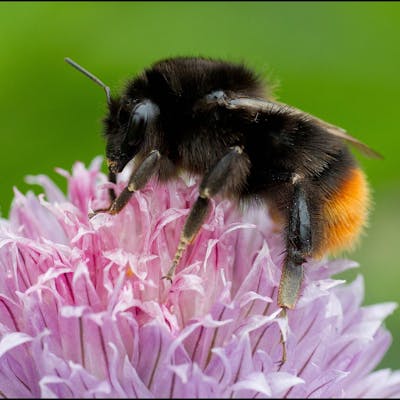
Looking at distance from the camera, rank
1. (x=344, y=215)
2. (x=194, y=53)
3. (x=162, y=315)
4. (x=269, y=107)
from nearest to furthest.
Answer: (x=162, y=315)
(x=269, y=107)
(x=344, y=215)
(x=194, y=53)

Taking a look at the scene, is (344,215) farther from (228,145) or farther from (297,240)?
(228,145)

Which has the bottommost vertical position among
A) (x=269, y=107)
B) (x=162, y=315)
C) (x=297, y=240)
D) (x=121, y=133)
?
(x=162, y=315)

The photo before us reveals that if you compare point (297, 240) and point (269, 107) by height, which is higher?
point (269, 107)

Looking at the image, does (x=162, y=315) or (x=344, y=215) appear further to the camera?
(x=344, y=215)

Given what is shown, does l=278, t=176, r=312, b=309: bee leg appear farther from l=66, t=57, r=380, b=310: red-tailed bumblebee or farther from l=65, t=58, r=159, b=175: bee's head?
l=65, t=58, r=159, b=175: bee's head

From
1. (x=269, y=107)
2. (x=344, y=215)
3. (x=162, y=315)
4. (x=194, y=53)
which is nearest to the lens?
(x=162, y=315)

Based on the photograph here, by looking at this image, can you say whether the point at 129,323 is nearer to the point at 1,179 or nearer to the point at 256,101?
the point at 256,101

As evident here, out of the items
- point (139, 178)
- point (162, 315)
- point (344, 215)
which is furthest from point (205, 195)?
point (344, 215)

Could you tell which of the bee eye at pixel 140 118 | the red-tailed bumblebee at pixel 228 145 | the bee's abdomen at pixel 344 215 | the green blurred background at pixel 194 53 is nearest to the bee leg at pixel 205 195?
the red-tailed bumblebee at pixel 228 145
